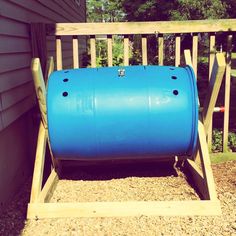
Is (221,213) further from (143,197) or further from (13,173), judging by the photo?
(13,173)

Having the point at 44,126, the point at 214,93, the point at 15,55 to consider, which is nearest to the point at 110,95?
the point at 44,126

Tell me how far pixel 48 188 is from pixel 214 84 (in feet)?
5.63

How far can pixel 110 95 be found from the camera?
3.35 m

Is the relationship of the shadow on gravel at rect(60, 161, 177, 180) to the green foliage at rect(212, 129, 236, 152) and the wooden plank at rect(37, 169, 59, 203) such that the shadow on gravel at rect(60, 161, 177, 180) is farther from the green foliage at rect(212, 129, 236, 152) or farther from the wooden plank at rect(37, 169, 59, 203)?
the green foliage at rect(212, 129, 236, 152)

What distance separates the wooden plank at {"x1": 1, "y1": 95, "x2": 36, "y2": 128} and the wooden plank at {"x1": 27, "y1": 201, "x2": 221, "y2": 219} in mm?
795

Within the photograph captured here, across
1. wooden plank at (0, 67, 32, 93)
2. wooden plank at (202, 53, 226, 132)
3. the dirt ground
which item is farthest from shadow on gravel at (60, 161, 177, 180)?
wooden plank at (0, 67, 32, 93)

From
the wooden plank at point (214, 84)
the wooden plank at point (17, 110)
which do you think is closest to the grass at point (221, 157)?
the wooden plank at point (214, 84)

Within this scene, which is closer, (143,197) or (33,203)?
(33,203)

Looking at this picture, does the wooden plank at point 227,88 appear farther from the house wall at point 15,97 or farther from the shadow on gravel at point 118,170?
the house wall at point 15,97

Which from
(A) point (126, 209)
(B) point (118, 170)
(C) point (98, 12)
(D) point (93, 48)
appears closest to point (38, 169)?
(A) point (126, 209)

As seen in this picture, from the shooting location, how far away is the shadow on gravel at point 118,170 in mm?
4223

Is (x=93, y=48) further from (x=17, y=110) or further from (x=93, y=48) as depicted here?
(x=17, y=110)

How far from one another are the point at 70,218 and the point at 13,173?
2.92 ft

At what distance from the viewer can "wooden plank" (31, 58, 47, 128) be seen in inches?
125
